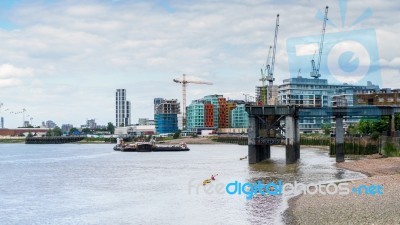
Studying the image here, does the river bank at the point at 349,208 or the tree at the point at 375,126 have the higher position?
the tree at the point at 375,126

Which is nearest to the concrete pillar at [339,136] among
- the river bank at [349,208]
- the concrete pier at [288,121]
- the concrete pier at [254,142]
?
the concrete pier at [288,121]

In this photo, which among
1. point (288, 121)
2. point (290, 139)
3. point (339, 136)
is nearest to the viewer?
point (288, 121)

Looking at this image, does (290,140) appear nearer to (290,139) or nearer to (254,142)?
(290,139)

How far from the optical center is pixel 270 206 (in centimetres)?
4153

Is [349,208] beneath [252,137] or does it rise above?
beneath

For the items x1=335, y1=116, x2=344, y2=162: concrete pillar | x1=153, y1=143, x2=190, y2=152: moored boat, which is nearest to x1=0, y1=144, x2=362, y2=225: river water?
x1=335, y1=116, x2=344, y2=162: concrete pillar

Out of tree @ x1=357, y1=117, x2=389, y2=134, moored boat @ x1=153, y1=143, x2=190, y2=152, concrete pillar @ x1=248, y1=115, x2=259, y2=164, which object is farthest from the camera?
moored boat @ x1=153, y1=143, x2=190, y2=152

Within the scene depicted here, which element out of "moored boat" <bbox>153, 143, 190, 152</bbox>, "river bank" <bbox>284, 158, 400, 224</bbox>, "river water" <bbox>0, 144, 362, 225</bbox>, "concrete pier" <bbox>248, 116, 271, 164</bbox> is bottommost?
"river water" <bbox>0, 144, 362, 225</bbox>

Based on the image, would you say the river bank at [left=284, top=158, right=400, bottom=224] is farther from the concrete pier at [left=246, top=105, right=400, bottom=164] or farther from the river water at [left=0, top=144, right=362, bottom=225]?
the concrete pier at [left=246, top=105, right=400, bottom=164]

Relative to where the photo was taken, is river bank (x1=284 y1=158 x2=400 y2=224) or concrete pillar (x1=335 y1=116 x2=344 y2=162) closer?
river bank (x1=284 y1=158 x2=400 y2=224)

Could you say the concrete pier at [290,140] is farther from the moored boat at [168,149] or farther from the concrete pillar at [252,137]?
the moored boat at [168,149]

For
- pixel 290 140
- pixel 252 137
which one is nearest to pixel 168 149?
pixel 252 137

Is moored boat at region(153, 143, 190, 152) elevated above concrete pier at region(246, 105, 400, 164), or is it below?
below

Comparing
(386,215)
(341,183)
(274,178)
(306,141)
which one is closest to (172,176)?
(274,178)
